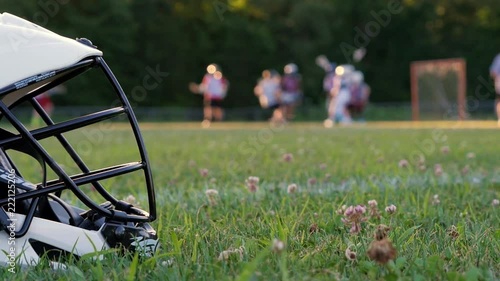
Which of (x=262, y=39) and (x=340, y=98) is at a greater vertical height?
(x=262, y=39)

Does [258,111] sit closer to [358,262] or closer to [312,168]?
[312,168]

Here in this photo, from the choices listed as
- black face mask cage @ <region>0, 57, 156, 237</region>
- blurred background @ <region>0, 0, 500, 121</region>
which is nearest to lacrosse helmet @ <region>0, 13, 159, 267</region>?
black face mask cage @ <region>0, 57, 156, 237</region>

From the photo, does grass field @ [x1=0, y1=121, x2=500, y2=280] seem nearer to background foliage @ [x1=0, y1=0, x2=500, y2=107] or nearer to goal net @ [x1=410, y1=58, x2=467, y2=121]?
goal net @ [x1=410, y1=58, x2=467, y2=121]

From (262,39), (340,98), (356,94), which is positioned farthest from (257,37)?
(340,98)

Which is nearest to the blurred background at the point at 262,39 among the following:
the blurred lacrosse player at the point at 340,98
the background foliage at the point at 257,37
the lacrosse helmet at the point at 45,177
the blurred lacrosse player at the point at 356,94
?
the background foliage at the point at 257,37

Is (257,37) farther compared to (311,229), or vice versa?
(257,37)

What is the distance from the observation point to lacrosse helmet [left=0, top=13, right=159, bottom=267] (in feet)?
4.66

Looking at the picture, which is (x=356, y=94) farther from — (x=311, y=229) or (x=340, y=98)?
(x=311, y=229)

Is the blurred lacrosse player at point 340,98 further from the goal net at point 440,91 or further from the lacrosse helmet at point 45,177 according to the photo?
the lacrosse helmet at point 45,177

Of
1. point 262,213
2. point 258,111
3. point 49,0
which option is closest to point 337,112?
point 258,111

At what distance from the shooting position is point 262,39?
1313 inches

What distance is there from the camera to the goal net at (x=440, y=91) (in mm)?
22344

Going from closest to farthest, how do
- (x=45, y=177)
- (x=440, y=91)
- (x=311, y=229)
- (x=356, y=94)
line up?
(x=45, y=177) → (x=311, y=229) → (x=356, y=94) → (x=440, y=91)

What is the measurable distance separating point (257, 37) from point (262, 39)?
248 mm
